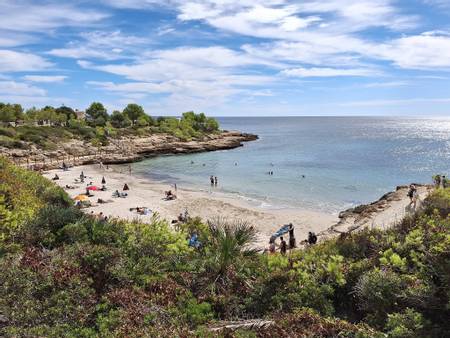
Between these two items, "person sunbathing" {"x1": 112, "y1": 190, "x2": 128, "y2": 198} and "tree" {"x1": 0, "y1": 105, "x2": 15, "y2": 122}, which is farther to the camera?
"tree" {"x1": 0, "y1": 105, "x2": 15, "y2": 122}

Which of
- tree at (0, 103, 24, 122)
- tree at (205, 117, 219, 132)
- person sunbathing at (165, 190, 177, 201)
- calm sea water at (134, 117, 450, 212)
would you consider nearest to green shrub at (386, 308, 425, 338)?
calm sea water at (134, 117, 450, 212)

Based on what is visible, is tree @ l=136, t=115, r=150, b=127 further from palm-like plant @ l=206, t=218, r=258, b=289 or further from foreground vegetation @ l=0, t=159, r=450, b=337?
palm-like plant @ l=206, t=218, r=258, b=289

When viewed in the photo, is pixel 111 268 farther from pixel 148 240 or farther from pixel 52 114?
pixel 52 114

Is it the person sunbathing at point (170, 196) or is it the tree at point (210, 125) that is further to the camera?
the tree at point (210, 125)

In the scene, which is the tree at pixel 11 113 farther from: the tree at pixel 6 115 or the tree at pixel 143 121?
the tree at pixel 143 121

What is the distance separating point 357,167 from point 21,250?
51376 mm

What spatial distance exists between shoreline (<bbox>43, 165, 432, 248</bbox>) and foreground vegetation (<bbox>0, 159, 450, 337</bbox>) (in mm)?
10864

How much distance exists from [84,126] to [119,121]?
2118cm

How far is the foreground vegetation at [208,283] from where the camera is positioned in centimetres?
590

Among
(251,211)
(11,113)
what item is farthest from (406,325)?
(11,113)

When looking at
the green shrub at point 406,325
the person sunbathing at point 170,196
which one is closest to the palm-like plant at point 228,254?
the green shrub at point 406,325

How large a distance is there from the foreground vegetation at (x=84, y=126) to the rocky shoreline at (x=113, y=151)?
1.95 m

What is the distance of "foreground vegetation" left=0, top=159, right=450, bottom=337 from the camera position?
232 inches

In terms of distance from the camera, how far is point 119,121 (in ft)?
321
